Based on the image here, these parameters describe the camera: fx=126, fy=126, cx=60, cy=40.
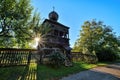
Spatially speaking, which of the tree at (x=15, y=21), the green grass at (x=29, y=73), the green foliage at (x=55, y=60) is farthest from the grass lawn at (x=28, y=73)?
the tree at (x=15, y=21)

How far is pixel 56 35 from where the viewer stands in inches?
899

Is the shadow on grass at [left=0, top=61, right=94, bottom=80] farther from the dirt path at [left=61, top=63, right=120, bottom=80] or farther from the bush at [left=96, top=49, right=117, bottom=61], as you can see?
the bush at [left=96, top=49, right=117, bottom=61]

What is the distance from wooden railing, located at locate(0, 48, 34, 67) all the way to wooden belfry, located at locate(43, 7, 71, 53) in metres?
7.72

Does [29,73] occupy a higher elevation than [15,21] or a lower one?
lower

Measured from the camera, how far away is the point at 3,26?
14.6 metres

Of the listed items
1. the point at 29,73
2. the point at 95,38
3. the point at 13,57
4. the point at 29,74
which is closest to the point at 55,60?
the point at 29,73

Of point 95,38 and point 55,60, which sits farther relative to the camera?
point 95,38

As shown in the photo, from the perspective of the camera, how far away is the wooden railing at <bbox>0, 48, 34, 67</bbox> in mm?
11523

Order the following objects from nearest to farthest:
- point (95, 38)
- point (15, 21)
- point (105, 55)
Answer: point (15, 21), point (105, 55), point (95, 38)

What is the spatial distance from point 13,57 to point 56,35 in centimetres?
1162

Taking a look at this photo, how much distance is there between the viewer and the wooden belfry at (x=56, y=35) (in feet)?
69.4

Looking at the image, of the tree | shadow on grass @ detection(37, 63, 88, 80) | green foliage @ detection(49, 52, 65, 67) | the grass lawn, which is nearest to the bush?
green foliage @ detection(49, 52, 65, 67)

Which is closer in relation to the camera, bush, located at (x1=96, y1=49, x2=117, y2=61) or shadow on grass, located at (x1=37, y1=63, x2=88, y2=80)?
shadow on grass, located at (x1=37, y1=63, x2=88, y2=80)

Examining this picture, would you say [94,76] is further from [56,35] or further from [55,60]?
[56,35]
